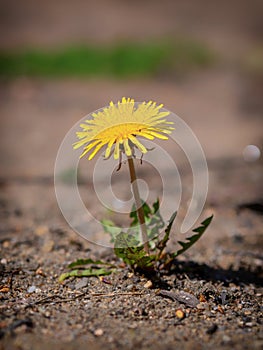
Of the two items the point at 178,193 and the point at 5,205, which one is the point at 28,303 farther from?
the point at 178,193

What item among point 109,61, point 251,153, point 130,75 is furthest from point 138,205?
point 109,61

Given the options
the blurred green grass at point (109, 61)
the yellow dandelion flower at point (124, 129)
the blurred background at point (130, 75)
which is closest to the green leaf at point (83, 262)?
the yellow dandelion flower at point (124, 129)

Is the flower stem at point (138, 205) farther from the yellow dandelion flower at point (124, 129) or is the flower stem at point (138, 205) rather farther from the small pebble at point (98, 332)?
the small pebble at point (98, 332)

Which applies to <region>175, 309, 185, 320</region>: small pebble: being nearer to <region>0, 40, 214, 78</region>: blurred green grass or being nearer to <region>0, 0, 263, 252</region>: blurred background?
<region>0, 0, 263, 252</region>: blurred background

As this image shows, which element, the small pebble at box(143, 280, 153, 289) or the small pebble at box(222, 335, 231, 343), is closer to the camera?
the small pebble at box(222, 335, 231, 343)

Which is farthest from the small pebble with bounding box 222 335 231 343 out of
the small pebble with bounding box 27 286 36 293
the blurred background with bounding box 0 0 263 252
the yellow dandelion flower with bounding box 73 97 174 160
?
the blurred background with bounding box 0 0 263 252

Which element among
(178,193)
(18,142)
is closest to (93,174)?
(178,193)
